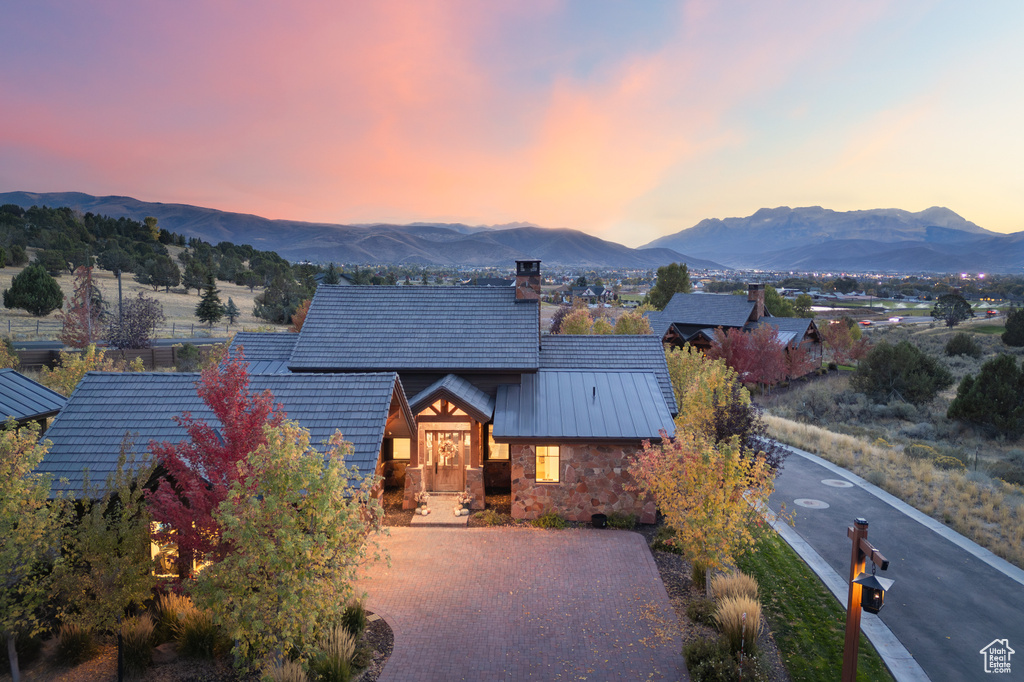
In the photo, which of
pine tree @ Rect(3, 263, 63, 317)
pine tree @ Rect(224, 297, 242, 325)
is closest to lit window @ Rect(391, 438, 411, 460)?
pine tree @ Rect(3, 263, 63, 317)

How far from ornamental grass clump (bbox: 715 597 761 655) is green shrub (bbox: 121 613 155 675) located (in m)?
11.3

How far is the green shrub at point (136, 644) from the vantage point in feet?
33.0

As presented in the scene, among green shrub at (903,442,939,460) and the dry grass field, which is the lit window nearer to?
green shrub at (903,442,939,460)

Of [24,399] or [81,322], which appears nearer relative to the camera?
[24,399]

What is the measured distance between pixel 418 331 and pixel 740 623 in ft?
49.8

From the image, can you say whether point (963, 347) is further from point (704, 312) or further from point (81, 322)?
point (81, 322)

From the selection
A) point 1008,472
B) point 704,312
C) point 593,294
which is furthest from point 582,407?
point 593,294

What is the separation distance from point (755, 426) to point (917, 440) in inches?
799

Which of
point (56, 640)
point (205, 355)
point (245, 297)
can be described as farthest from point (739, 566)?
point (245, 297)

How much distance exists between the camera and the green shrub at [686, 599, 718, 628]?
11766mm

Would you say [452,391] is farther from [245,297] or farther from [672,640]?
[245,297]

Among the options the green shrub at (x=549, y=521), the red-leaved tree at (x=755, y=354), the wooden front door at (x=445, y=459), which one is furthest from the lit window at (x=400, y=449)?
the red-leaved tree at (x=755, y=354)

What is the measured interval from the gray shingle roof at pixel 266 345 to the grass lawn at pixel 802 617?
19892mm

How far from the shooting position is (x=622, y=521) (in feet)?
55.2
